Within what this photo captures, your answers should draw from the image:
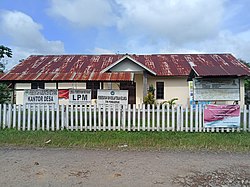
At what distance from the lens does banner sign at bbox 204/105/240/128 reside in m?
9.62

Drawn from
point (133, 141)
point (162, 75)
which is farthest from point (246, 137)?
point (162, 75)

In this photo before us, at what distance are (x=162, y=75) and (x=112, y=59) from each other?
6219 millimetres

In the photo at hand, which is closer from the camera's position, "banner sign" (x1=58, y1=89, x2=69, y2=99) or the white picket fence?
the white picket fence

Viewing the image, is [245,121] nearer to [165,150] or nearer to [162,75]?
[165,150]

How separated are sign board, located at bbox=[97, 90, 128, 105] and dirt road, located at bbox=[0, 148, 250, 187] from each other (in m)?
3.87

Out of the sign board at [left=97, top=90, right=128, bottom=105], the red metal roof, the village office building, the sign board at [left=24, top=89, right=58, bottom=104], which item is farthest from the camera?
the red metal roof

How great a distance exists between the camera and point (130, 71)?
20562 mm

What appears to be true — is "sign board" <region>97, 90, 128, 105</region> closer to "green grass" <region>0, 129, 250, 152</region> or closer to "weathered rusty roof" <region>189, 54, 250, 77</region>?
"green grass" <region>0, 129, 250, 152</region>

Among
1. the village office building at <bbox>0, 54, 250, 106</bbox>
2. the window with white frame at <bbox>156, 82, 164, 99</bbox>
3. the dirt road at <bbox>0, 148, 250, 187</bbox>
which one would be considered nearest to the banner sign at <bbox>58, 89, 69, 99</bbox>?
the village office building at <bbox>0, 54, 250, 106</bbox>

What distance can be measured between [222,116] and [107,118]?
4.20 m

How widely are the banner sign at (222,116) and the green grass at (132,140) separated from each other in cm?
43

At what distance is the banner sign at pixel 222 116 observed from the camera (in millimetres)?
9617

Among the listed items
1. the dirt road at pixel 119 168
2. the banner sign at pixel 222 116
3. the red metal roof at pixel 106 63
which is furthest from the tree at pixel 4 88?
the banner sign at pixel 222 116

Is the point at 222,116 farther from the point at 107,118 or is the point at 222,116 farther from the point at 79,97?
the point at 79,97
